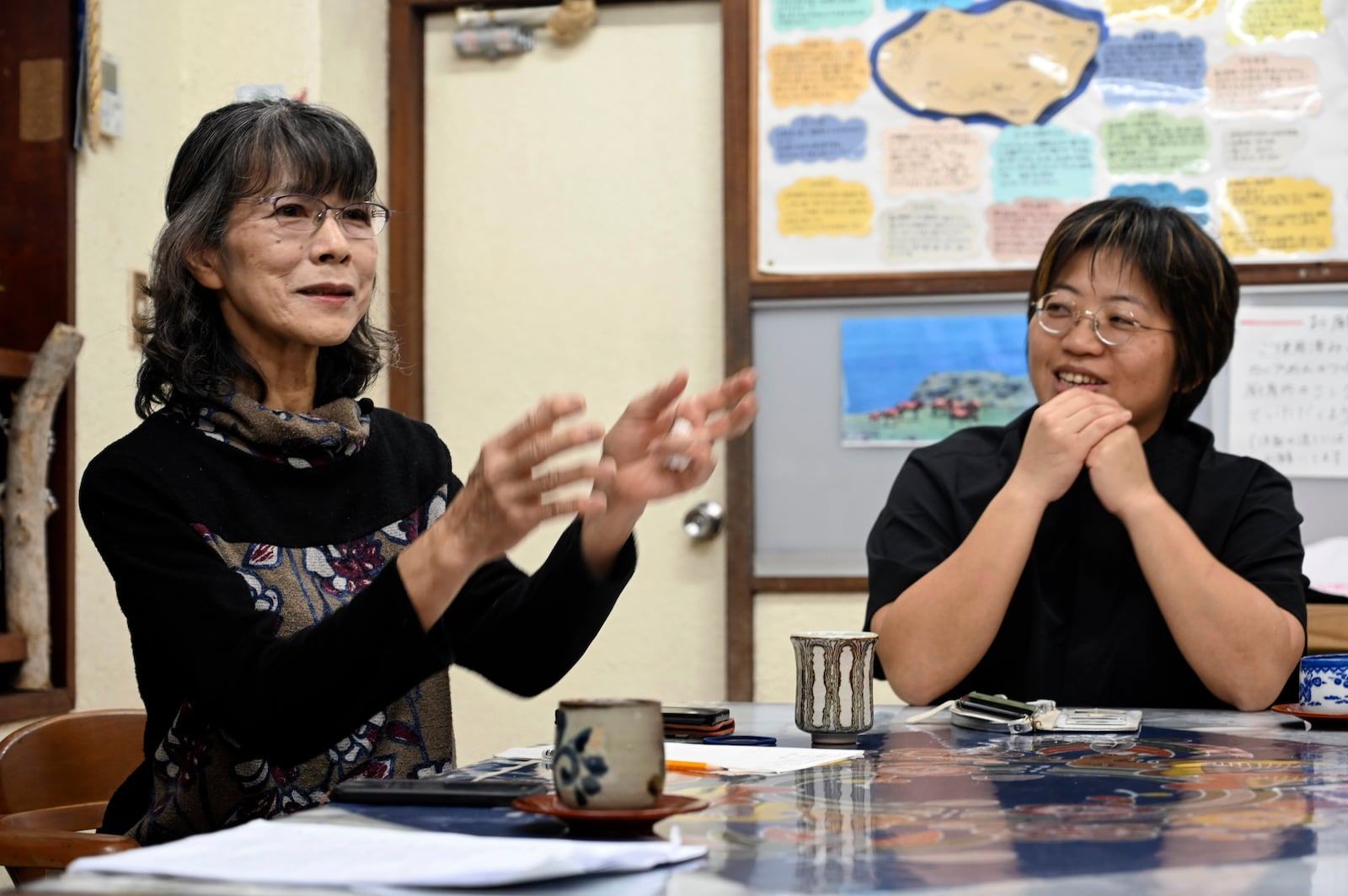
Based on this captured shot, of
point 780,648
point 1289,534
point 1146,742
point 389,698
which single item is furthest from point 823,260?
point 389,698

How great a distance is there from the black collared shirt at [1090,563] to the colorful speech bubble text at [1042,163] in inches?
45.2

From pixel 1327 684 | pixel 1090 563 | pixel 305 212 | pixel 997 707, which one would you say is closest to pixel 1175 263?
pixel 1090 563

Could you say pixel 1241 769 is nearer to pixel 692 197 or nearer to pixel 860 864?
pixel 860 864

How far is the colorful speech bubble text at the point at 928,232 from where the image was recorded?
10.1 ft

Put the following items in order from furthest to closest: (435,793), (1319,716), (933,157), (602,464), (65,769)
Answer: (933,157), (65,769), (1319,716), (602,464), (435,793)

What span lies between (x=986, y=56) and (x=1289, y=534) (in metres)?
1.50

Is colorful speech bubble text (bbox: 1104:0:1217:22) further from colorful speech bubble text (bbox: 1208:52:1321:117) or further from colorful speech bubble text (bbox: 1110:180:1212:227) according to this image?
colorful speech bubble text (bbox: 1110:180:1212:227)

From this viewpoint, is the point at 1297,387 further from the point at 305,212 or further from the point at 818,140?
the point at 305,212

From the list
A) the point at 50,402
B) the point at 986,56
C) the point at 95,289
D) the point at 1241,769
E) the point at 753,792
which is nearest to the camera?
the point at 753,792

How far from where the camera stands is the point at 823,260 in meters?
3.13

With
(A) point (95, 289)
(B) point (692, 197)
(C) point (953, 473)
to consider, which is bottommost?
(C) point (953, 473)

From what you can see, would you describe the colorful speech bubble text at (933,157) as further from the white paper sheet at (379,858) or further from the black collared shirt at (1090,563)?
the white paper sheet at (379,858)

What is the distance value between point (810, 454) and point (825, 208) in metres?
0.52

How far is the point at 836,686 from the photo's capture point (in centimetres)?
146
